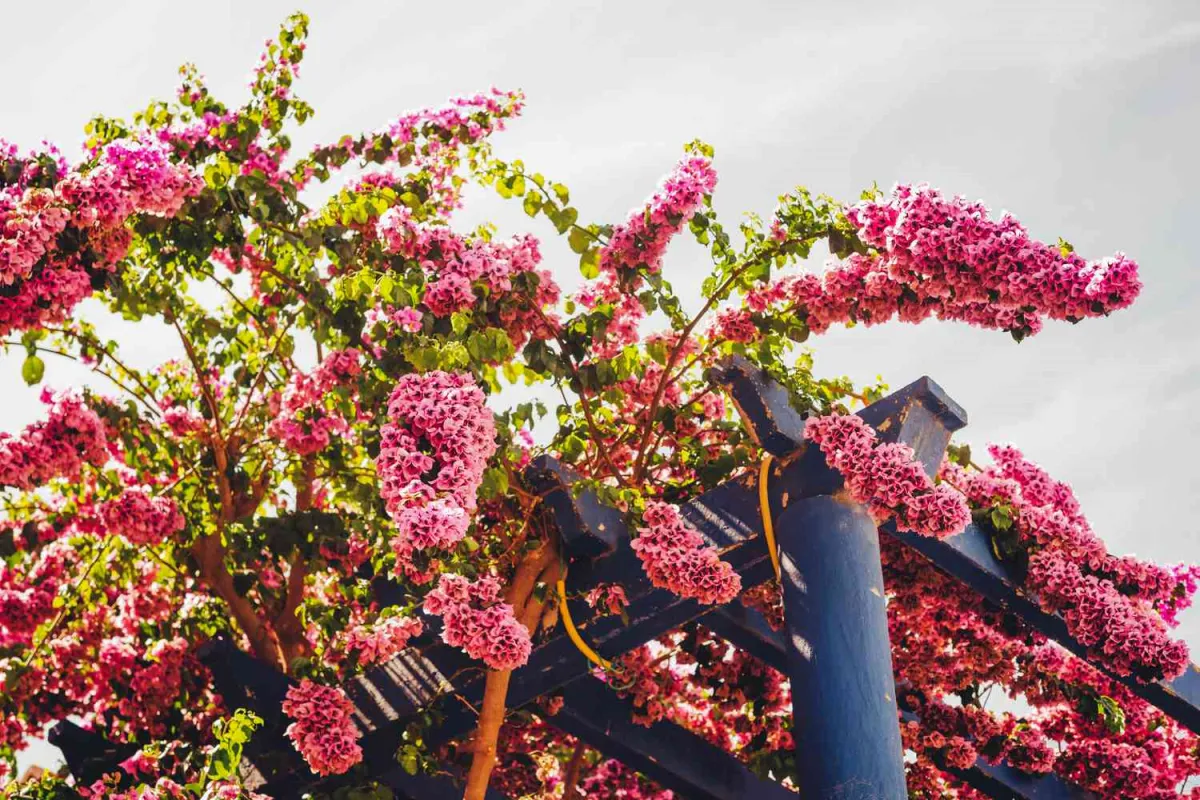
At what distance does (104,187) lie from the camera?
452 cm

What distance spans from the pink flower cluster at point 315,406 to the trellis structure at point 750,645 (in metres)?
0.81

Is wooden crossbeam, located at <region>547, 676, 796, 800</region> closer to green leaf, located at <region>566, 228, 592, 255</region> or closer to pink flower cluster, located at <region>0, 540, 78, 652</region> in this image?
green leaf, located at <region>566, 228, 592, 255</region>

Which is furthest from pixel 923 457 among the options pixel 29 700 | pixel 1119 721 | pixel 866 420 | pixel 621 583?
pixel 29 700

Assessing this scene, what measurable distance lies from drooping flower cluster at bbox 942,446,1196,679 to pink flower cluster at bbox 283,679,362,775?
262 cm

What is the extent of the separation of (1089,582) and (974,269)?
1405mm

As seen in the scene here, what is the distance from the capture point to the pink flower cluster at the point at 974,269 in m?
4.34

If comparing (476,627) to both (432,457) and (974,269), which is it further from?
(974,269)

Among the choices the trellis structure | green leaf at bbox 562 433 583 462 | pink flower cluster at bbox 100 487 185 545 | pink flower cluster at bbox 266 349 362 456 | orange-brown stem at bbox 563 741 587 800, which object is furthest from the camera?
orange-brown stem at bbox 563 741 587 800

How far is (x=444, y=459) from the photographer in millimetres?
3912

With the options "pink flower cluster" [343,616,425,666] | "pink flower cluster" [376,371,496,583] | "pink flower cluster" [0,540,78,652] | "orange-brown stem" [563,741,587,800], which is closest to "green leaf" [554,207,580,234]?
"pink flower cluster" [376,371,496,583]

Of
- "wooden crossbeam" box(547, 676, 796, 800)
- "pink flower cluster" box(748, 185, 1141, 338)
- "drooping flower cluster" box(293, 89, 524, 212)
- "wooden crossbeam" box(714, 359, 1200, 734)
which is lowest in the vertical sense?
"wooden crossbeam" box(547, 676, 796, 800)

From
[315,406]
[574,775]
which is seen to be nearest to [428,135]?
[315,406]

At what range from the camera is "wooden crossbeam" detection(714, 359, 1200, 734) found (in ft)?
15.1

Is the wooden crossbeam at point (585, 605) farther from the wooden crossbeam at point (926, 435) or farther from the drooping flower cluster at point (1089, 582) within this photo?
the drooping flower cluster at point (1089, 582)
